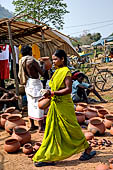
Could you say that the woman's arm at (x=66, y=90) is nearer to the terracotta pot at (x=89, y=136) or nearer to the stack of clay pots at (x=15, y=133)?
the stack of clay pots at (x=15, y=133)

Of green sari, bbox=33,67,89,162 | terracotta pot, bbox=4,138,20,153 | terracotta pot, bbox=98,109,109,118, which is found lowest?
terracotta pot, bbox=4,138,20,153

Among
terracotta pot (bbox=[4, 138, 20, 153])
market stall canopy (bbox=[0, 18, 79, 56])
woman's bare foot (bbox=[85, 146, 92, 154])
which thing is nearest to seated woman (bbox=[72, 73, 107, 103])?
market stall canopy (bbox=[0, 18, 79, 56])

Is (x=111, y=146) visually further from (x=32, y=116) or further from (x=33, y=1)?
(x=33, y=1)

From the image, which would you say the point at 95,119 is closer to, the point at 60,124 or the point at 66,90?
the point at 60,124

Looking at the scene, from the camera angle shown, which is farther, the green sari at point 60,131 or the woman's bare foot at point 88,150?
A: the woman's bare foot at point 88,150

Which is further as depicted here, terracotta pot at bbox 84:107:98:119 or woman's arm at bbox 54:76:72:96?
terracotta pot at bbox 84:107:98:119

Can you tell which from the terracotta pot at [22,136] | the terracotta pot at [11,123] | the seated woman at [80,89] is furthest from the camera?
the seated woman at [80,89]

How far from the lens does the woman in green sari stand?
262 centimetres

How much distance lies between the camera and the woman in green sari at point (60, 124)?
8.59ft

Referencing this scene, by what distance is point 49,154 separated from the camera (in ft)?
8.63

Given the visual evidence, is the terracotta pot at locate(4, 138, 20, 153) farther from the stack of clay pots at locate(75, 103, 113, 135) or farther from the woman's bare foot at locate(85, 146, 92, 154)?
the stack of clay pots at locate(75, 103, 113, 135)

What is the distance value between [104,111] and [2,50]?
3316mm

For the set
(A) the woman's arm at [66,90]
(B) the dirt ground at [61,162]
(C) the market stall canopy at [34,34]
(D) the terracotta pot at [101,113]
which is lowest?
(B) the dirt ground at [61,162]

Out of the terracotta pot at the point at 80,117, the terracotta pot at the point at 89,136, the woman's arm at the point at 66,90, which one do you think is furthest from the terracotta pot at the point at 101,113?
the woman's arm at the point at 66,90
